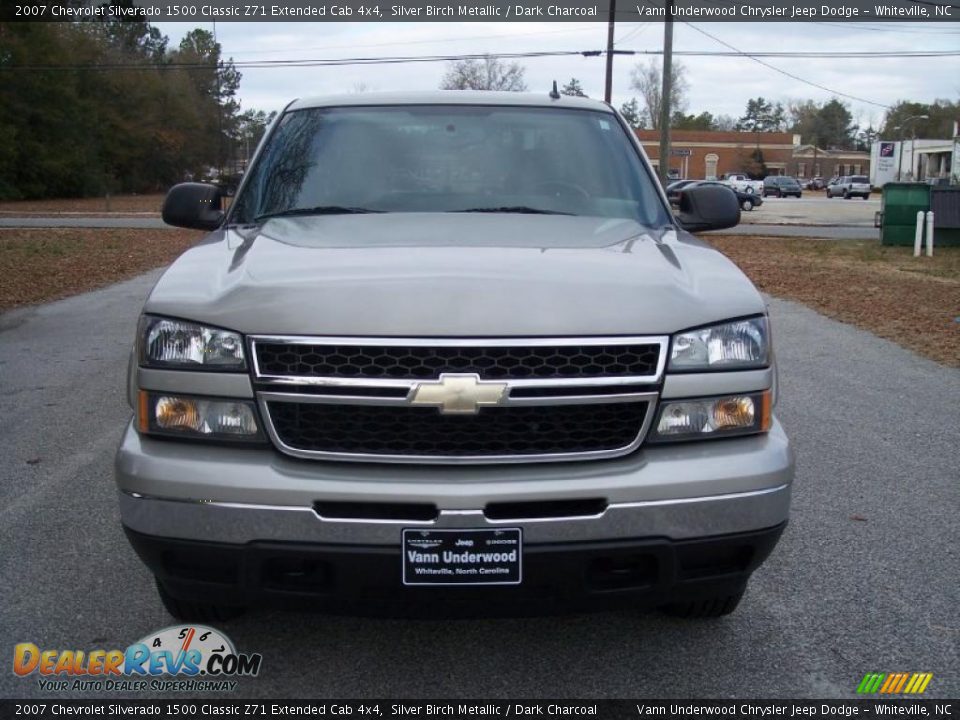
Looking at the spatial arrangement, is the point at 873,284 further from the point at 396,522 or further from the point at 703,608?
the point at 396,522

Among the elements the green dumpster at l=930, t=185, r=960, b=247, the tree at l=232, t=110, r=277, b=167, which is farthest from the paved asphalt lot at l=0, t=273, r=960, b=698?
the tree at l=232, t=110, r=277, b=167

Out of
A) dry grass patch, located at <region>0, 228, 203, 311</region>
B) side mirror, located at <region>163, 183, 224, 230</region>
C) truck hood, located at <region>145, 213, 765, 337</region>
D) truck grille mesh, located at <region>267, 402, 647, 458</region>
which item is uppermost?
side mirror, located at <region>163, 183, 224, 230</region>

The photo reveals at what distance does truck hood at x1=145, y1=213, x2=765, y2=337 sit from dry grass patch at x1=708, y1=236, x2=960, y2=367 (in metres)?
6.38

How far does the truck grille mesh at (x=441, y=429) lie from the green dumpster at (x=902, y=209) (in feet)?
69.4

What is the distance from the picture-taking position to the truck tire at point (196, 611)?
10.3 ft

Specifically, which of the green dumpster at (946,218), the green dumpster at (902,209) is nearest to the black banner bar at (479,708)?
the green dumpster at (946,218)

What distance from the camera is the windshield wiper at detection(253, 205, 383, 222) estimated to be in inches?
151

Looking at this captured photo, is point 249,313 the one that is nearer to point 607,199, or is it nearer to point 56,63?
point 607,199

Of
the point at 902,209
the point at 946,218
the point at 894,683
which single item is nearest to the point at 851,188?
the point at 902,209

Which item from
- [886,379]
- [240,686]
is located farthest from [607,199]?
[886,379]

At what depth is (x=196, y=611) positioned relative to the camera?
321 centimetres

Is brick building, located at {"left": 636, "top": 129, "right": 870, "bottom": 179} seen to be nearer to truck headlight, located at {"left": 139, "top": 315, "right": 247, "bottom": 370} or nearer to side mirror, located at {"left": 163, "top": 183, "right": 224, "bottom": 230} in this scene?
side mirror, located at {"left": 163, "top": 183, "right": 224, "bottom": 230}

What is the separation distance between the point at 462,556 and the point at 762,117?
170080 millimetres

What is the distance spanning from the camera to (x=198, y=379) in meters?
2.72
